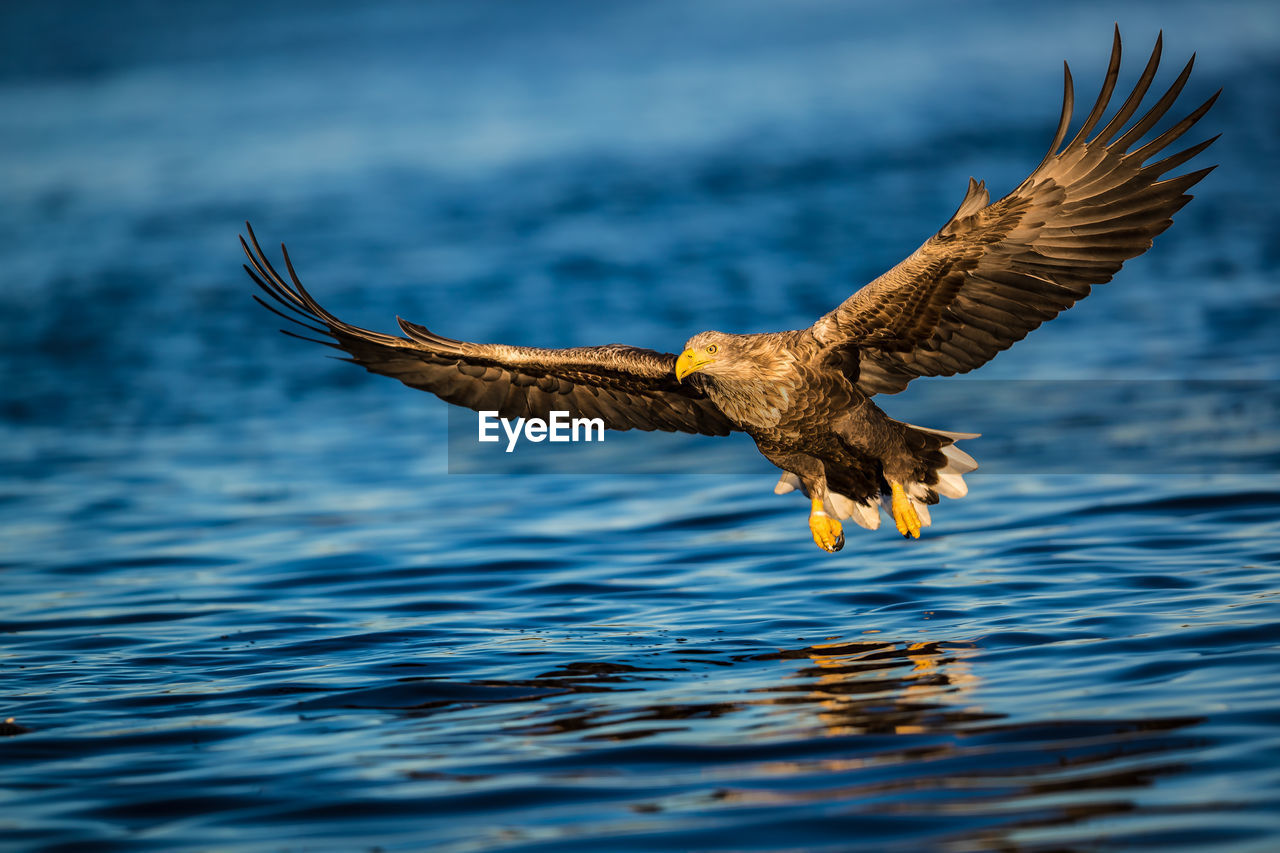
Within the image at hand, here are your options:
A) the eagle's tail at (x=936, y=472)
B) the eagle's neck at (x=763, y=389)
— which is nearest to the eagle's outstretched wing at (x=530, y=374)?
the eagle's neck at (x=763, y=389)

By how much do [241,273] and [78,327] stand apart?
3394 mm

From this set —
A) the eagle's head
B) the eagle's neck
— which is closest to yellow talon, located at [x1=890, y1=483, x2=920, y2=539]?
the eagle's neck

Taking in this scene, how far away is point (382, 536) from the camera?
10172mm

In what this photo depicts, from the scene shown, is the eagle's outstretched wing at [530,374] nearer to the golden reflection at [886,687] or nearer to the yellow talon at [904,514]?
the yellow talon at [904,514]

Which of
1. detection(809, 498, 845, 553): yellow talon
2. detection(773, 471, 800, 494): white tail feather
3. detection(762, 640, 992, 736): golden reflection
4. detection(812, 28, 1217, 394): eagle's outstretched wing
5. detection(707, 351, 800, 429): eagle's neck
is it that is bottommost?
detection(762, 640, 992, 736): golden reflection

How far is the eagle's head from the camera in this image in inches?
265

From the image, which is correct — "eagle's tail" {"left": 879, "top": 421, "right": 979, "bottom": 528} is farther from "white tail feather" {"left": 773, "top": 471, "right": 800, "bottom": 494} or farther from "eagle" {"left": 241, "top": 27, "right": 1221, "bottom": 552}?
"white tail feather" {"left": 773, "top": 471, "right": 800, "bottom": 494}

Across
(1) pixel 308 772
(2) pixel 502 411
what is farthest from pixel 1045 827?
(2) pixel 502 411

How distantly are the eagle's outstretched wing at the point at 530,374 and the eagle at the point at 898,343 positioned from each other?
0.04 ft

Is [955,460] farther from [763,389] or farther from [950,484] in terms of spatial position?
[763,389]

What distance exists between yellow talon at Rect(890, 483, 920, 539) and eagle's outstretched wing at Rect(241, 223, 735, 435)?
38.8 inches

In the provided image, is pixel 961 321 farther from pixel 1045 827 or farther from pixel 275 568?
pixel 275 568

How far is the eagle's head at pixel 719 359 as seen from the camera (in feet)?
22.0

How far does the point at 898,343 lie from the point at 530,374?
2181 mm
